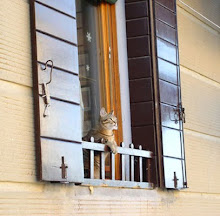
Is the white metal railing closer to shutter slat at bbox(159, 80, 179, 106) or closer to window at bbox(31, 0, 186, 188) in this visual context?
window at bbox(31, 0, 186, 188)

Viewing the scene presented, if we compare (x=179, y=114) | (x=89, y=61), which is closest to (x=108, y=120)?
(x=89, y=61)

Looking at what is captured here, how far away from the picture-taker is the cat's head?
4.79m

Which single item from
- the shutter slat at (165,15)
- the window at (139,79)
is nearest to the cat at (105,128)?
the window at (139,79)

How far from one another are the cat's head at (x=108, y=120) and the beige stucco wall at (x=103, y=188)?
15.1 inches

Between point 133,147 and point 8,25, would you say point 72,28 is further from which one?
point 133,147

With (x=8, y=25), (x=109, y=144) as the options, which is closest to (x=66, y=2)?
(x=8, y=25)

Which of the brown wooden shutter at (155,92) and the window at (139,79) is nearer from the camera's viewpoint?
the window at (139,79)

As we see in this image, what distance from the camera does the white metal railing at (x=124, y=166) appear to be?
4535 mm

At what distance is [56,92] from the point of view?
4.17 meters

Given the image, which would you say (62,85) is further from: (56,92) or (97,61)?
(97,61)

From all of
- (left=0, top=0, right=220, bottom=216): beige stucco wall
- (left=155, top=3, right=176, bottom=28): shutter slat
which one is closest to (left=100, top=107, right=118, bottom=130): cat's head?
(left=0, top=0, right=220, bottom=216): beige stucco wall

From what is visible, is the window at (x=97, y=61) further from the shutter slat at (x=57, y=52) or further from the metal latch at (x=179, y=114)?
the shutter slat at (x=57, y=52)

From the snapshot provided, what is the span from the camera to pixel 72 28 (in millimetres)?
4430

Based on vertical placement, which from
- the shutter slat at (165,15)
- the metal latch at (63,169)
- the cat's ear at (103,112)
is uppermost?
the shutter slat at (165,15)
